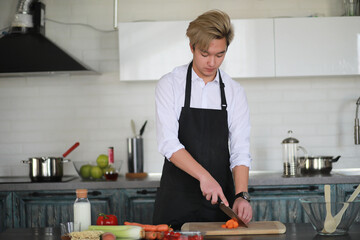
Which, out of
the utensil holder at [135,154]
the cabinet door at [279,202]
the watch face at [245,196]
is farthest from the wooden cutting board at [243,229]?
the utensil holder at [135,154]

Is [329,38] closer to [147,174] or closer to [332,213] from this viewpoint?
[147,174]

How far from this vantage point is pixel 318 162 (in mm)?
4500

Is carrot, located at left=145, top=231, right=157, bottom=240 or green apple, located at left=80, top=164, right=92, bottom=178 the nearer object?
carrot, located at left=145, top=231, right=157, bottom=240

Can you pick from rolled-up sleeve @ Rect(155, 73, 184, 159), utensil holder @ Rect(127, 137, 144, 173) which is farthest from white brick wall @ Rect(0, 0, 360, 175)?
rolled-up sleeve @ Rect(155, 73, 184, 159)

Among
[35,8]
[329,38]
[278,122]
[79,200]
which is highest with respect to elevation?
[35,8]

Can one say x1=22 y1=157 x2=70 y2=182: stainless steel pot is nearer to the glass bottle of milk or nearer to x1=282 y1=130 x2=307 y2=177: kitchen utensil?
x1=282 y1=130 x2=307 y2=177: kitchen utensil

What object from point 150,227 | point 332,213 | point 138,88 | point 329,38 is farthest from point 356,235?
point 138,88

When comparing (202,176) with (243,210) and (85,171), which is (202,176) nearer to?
(243,210)

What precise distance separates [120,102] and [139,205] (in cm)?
114

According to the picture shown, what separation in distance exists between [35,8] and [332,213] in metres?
3.41

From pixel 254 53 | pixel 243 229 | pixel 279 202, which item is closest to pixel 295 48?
pixel 254 53

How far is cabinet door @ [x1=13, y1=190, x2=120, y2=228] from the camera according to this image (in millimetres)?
4238

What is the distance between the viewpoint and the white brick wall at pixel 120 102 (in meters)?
4.93

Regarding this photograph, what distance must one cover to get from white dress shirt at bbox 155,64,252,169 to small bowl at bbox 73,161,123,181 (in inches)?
62.2
